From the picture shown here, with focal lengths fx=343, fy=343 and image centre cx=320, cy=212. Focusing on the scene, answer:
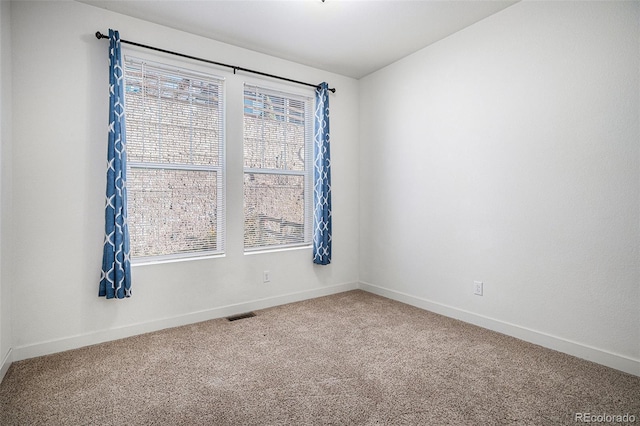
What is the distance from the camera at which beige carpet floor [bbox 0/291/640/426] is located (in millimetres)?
1761

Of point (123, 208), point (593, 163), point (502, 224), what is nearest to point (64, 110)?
point (123, 208)

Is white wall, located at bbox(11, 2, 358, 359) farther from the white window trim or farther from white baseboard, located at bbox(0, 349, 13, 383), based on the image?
the white window trim

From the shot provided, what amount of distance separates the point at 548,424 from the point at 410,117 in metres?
2.82

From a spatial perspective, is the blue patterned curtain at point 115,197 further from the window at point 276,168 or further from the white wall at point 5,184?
the window at point 276,168

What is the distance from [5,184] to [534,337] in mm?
3872

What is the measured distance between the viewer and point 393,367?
2266 millimetres

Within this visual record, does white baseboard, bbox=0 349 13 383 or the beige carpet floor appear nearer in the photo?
the beige carpet floor

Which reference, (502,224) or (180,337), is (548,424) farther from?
(180,337)

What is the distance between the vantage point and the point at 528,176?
8.68 ft

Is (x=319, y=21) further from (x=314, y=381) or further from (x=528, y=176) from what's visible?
(x=314, y=381)

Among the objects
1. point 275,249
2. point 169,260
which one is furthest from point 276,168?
point 169,260

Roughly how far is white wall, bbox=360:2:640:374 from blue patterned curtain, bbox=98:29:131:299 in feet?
8.63

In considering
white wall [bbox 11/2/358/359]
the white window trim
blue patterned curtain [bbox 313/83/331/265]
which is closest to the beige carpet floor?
white wall [bbox 11/2/358/359]

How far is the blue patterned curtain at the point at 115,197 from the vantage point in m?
2.62
